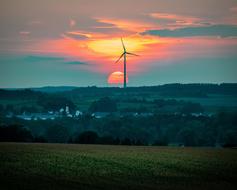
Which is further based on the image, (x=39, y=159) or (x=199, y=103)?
(x=199, y=103)

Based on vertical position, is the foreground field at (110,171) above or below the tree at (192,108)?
below

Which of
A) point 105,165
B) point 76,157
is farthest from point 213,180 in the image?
point 76,157

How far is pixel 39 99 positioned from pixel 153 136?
234 feet

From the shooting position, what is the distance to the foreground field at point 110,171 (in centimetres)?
2994

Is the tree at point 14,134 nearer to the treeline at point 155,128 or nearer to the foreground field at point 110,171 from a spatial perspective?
the treeline at point 155,128

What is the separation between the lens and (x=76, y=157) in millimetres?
41781

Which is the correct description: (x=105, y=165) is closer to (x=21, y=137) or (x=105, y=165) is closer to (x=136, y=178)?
(x=136, y=178)

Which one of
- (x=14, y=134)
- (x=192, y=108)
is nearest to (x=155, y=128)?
(x=192, y=108)

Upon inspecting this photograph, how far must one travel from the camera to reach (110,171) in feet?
116

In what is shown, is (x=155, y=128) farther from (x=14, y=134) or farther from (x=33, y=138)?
(x=14, y=134)

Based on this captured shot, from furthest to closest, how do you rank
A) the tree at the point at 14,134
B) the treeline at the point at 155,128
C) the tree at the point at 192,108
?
the tree at the point at 192,108 → the treeline at the point at 155,128 → the tree at the point at 14,134

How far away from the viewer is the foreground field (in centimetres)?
2994

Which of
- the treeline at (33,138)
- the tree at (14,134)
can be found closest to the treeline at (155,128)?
the treeline at (33,138)

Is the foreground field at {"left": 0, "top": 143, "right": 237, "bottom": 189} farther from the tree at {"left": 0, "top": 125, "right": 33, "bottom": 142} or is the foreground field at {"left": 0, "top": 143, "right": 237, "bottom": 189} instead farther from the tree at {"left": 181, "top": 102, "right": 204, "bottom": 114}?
the tree at {"left": 181, "top": 102, "right": 204, "bottom": 114}
